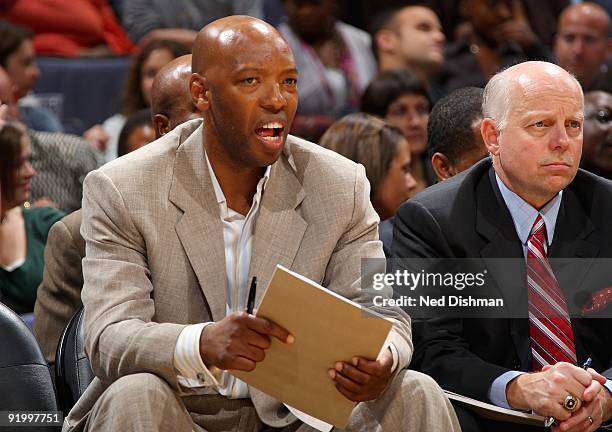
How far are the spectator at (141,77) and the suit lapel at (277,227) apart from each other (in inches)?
111

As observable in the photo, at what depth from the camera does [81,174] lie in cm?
530

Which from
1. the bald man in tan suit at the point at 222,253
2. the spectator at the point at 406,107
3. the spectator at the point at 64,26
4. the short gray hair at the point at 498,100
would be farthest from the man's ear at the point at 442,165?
the spectator at the point at 64,26

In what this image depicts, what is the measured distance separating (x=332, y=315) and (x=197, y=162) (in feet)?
2.17

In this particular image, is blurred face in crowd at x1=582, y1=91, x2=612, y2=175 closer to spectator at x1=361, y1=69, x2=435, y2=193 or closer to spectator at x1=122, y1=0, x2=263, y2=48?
A: spectator at x1=361, y1=69, x2=435, y2=193

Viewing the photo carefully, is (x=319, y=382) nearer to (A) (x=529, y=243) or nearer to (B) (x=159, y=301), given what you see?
(B) (x=159, y=301)

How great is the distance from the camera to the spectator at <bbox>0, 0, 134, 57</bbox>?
6.59 meters

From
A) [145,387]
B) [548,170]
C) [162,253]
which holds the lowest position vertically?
[145,387]

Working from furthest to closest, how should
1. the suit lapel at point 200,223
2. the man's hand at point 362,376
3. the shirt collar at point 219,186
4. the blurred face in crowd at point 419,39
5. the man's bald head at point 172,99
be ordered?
1. the blurred face in crowd at point 419,39
2. the man's bald head at point 172,99
3. the shirt collar at point 219,186
4. the suit lapel at point 200,223
5. the man's hand at point 362,376

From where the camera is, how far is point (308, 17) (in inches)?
254

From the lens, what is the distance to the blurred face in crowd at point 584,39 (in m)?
6.58

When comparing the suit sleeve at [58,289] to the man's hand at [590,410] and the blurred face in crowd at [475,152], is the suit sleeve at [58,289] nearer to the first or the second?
the blurred face in crowd at [475,152]

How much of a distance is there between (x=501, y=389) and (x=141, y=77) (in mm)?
3288

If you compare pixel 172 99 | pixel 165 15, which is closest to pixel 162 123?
pixel 172 99

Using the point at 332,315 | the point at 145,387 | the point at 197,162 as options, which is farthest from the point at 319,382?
the point at 197,162
